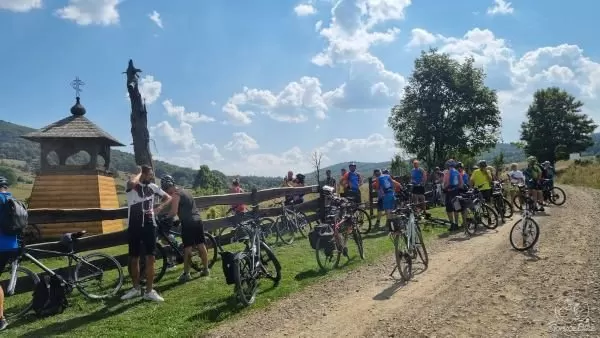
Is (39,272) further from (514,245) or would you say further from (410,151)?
(410,151)

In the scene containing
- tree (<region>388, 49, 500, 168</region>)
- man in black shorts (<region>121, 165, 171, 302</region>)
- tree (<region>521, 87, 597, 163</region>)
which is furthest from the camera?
tree (<region>521, 87, 597, 163</region>)

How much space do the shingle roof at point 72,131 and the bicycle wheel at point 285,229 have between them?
34.9ft

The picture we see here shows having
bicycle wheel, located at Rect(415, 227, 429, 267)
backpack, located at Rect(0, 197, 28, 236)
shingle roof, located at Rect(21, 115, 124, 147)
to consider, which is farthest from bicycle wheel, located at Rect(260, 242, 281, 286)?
shingle roof, located at Rect(21, 115, 124, 147)

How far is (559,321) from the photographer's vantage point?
230 inches

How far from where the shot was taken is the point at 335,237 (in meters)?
9.91

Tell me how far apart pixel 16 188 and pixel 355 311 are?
110m

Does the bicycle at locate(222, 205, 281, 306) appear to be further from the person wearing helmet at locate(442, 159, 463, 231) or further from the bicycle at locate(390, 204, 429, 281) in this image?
the person wearing helmet at locate(442, 159, 463, 231)

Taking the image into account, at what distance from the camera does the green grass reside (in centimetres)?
632

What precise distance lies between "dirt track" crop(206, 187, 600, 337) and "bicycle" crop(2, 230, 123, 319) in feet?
9.85

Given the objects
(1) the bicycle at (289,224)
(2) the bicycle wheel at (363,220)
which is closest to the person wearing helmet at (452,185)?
(2) the bicycle wheel at (363,220)

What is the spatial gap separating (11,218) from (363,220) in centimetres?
1089

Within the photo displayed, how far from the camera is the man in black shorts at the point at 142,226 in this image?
24.9 ft

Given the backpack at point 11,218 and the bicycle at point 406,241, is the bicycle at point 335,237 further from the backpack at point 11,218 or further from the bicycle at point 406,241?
the backpack at point 11,218

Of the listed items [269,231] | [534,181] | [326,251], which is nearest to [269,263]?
[326,251]
